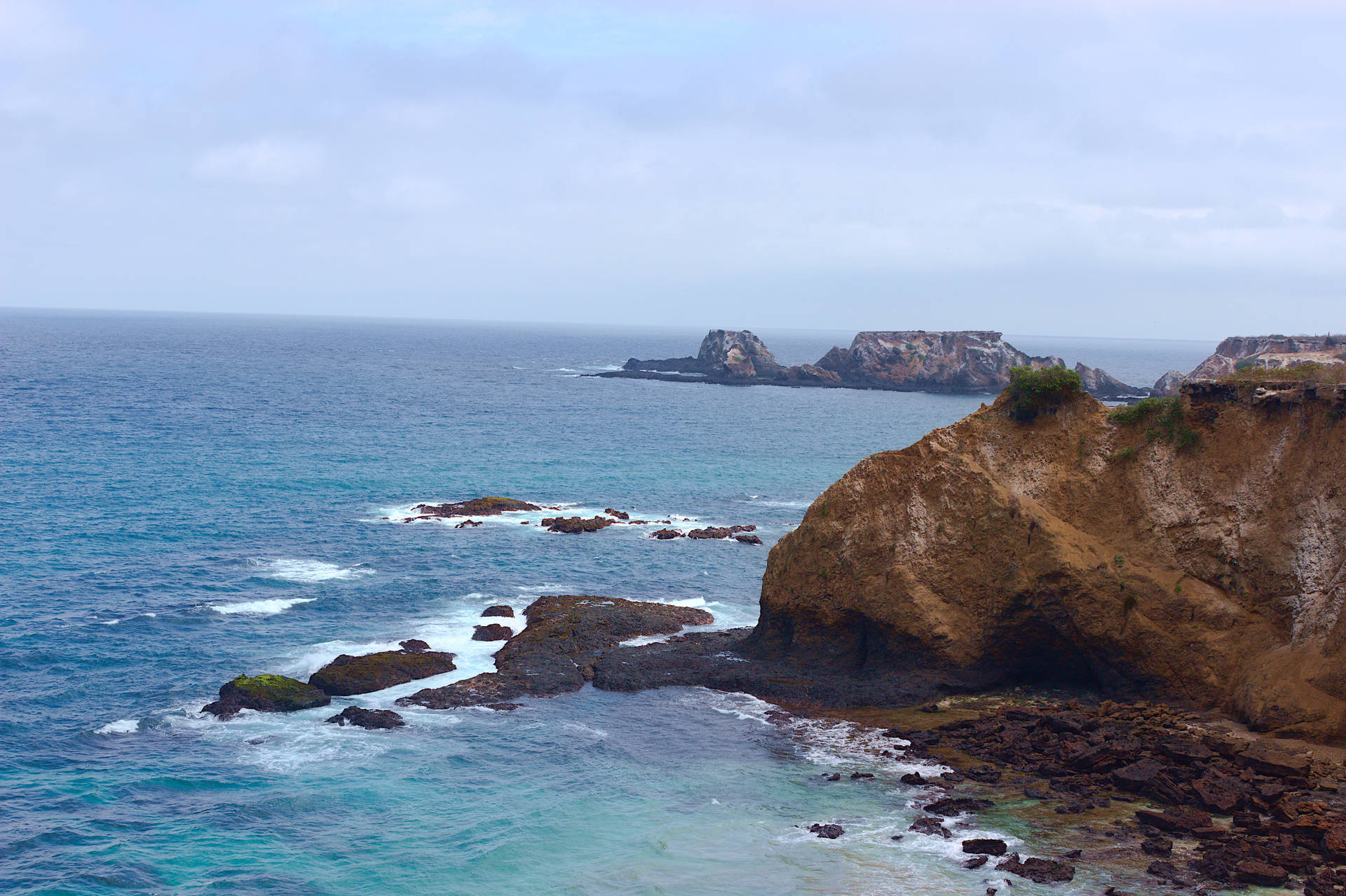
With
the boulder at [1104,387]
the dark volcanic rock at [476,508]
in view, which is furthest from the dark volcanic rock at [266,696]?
the boulder at [1104,387]

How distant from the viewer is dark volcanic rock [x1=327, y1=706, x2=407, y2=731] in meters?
37.8

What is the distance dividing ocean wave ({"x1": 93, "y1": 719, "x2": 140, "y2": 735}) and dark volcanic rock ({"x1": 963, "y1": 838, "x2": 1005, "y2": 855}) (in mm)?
29813

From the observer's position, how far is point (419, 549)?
65125 mm

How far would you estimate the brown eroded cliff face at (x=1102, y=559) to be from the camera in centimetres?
3481

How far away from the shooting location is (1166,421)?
39.5 m

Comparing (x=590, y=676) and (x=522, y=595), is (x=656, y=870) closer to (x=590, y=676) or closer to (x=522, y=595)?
(x=590, y=676)

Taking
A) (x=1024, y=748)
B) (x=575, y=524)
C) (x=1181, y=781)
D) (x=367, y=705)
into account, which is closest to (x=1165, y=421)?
(x=1024, y=748)

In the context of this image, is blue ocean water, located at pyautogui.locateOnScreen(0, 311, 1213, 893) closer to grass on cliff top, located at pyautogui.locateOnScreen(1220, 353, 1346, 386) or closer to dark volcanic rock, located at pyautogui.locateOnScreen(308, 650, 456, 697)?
dark volcanic rock, located at pyautogui.locateOnScreen(308, 650, 456, 697)

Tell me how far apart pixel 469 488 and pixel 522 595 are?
3155cm

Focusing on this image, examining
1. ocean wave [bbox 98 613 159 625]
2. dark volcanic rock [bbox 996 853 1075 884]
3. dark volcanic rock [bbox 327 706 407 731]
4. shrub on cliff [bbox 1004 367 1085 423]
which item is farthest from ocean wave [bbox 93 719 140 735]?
shrub on cliff [bbox 1004 367 1085 423]

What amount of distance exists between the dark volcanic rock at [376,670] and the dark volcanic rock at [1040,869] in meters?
25.6

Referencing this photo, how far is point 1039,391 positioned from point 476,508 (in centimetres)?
4705

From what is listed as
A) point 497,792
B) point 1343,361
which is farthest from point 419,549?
point 1343,361

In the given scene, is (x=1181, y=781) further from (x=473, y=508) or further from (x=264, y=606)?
(x=473, y=508)
